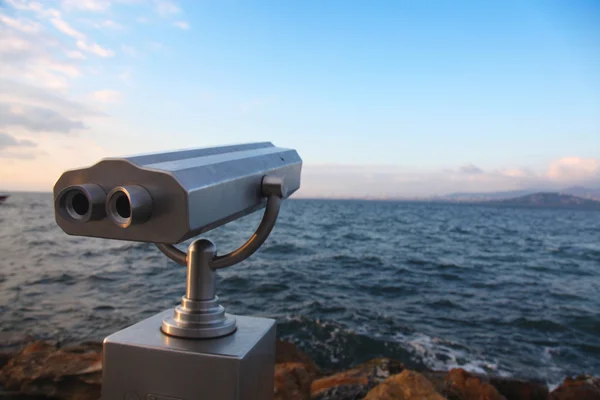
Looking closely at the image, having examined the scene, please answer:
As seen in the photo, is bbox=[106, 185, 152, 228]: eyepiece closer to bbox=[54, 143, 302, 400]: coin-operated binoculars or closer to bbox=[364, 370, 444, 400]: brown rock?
bbox=[54, 143, 302, 400]: coin-operated binoculars

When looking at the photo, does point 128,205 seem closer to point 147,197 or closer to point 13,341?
point 147,197

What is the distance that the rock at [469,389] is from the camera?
13.5 feet

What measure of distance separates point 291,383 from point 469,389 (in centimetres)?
154

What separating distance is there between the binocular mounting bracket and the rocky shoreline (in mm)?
2643

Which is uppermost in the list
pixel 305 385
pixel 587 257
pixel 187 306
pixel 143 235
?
pixel 143 235

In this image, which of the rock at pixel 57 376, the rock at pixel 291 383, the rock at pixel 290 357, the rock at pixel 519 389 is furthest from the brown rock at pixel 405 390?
the rock at pixel 57 376

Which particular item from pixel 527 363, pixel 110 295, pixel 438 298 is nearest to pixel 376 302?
pixel 438 298

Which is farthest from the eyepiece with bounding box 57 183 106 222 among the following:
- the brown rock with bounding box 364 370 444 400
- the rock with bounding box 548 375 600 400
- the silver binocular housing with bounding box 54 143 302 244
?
the rock with bounding box 548 375 600 400

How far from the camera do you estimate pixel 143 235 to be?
0.76 m

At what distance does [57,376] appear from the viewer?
12.2ft

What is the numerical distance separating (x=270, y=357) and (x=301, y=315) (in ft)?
23.3

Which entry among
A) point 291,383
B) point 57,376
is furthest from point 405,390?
point 57,376

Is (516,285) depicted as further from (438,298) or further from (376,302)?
(376,302)

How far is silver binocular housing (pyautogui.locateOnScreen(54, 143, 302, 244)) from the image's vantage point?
729mm
